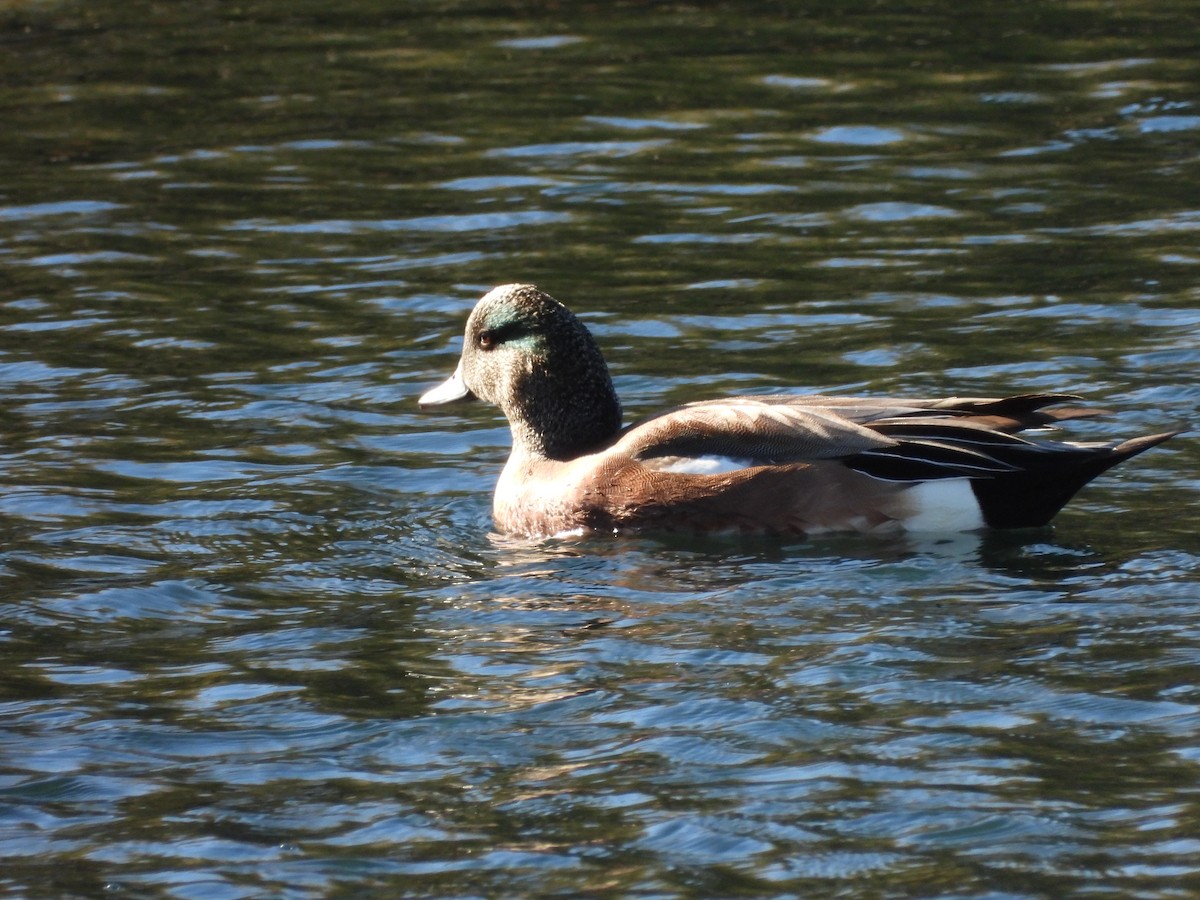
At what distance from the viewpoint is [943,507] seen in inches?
266

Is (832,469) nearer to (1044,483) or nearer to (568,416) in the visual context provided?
(1044,483)

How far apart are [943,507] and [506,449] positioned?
89.4 inches

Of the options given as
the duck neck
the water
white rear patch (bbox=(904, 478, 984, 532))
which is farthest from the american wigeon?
the duck neck

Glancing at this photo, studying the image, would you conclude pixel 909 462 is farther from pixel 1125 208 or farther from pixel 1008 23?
pixel 1008 23

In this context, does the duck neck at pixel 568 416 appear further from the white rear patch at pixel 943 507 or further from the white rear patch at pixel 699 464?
the white rear patch at pixel 943 507

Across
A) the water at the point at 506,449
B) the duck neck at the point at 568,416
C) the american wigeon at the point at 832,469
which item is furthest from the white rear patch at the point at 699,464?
the duck neck at the point at 568,416

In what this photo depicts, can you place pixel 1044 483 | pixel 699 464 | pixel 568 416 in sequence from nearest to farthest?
pixel 1044 483
pixel 699 464
pixel 568 416

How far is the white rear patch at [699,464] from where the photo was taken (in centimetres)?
682

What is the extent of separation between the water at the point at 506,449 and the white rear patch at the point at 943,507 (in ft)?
0.32

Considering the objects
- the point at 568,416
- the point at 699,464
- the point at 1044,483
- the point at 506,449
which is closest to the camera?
the point at 1044,483

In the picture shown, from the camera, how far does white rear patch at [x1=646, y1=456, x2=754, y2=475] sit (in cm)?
682

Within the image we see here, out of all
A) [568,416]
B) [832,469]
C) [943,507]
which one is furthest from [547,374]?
[943,507]

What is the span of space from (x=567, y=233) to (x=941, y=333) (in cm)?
260

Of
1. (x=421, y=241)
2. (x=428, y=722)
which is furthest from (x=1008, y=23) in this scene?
(x=428, y=722)
